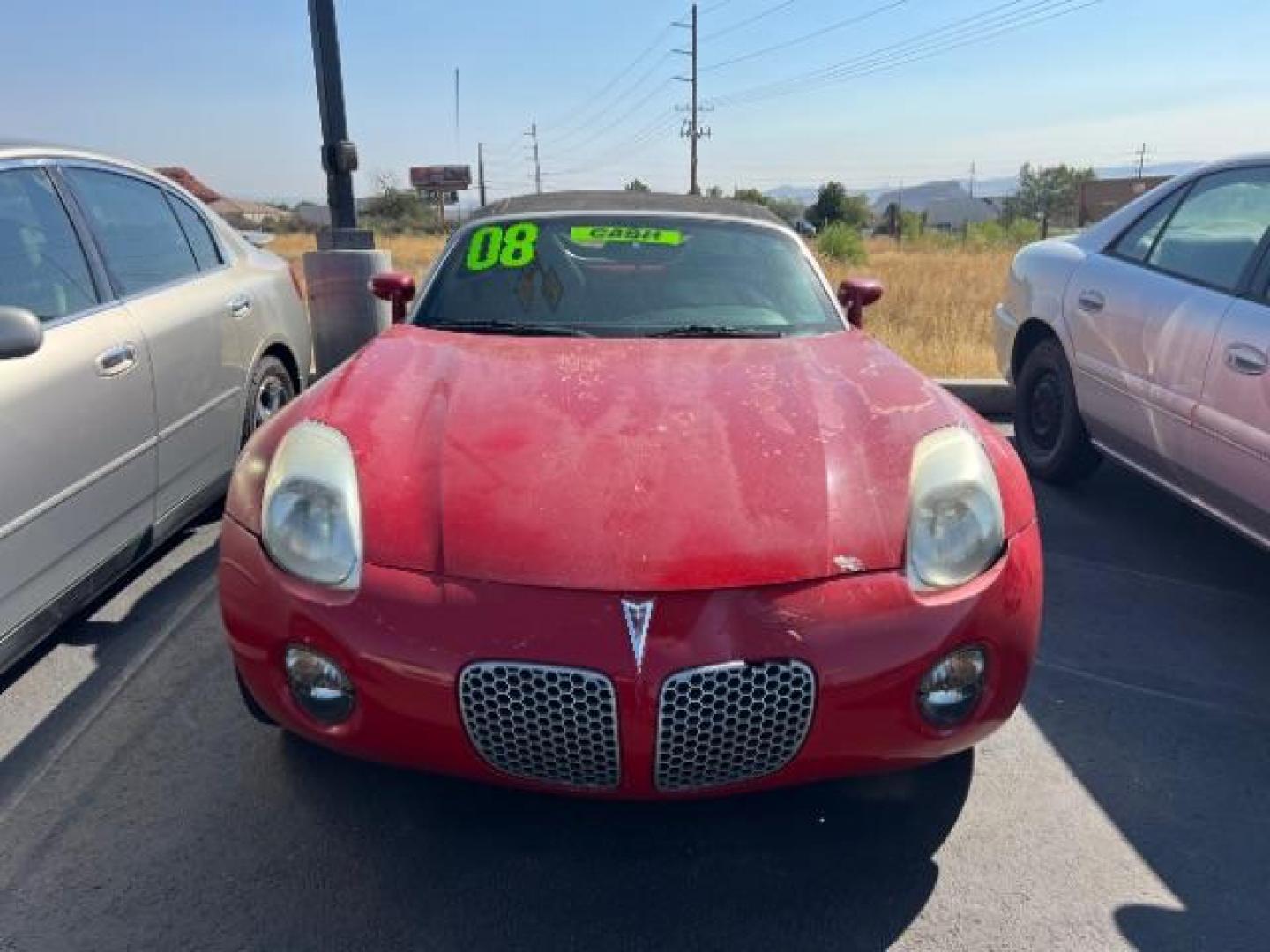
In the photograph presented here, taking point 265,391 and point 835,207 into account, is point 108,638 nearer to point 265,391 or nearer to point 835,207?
point 265,391

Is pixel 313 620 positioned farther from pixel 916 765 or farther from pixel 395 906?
pixel 916 765

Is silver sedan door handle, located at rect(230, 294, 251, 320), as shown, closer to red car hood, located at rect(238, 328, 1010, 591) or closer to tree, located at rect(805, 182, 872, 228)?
red car hood, located at rect(238, 328, 1010, 591)

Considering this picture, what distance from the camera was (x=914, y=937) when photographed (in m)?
1.96

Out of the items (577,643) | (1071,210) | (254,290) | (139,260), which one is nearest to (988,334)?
(254,290)

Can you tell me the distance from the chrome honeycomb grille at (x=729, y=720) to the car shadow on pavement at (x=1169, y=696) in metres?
0.83

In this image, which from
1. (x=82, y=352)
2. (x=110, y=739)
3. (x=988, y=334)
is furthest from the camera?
(x=988, y=334)

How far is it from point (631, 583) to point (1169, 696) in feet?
6.30

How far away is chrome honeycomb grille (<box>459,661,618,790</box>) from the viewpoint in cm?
183

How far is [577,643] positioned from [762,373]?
114 centimetres

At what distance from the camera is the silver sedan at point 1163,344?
3.16 metres

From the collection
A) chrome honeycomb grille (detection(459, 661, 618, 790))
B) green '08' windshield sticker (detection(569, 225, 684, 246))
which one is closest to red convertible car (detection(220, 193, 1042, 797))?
chrome honeycomb grille (detection(459, 661, 618, 790))

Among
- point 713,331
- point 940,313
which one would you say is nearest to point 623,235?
point 713,331

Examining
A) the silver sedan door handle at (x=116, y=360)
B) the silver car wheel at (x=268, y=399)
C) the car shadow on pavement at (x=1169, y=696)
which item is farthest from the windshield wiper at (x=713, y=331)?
the silver car wheel at (x=268, y=399)

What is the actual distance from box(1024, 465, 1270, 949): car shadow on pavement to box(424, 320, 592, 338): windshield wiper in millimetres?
1747
